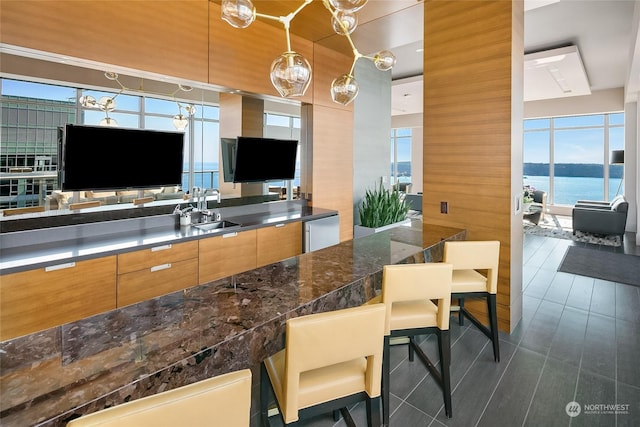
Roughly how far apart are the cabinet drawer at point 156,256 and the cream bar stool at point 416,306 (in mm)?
1742

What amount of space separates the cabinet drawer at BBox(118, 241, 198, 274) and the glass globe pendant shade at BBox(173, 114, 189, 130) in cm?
115

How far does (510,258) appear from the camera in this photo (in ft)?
9.34

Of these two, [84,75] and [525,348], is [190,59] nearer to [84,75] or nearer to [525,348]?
[84,75]

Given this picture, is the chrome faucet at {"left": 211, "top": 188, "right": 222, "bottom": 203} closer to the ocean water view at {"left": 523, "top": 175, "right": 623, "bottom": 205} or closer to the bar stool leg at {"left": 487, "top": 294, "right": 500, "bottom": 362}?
the bar stool leg at {"left": 487, "top": 294, "right": 500, "bottom": 362}

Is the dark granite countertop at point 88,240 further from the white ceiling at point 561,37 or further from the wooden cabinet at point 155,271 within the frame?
the white ceiling at point 561,37

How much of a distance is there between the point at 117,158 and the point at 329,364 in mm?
2515

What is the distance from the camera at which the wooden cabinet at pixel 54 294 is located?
6.29ft

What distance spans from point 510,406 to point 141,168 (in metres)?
3.27

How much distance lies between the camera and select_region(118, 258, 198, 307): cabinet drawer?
2.40 m

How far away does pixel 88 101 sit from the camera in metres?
2.59

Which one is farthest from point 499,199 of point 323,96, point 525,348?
point 323,96

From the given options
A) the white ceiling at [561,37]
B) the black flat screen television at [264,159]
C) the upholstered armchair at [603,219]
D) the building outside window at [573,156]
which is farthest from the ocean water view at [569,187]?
the black flat screen television at [264,159]

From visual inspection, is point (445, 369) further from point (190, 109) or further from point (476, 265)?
point (190, 109)

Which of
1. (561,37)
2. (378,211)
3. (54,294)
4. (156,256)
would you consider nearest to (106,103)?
(156,256)
